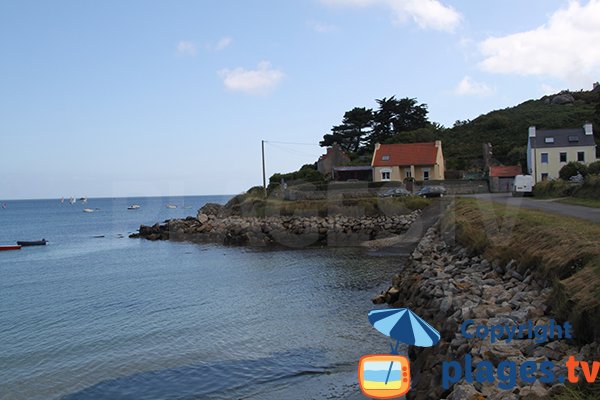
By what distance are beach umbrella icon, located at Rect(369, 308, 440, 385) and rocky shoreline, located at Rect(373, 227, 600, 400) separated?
3.90ft

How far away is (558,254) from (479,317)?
2.35 meters

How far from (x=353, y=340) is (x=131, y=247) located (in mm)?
39640

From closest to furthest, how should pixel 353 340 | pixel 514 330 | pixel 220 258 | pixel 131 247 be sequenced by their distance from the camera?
pixel 514 330 < pixel 353 340 < pixel 220 258 < pixel 131 247

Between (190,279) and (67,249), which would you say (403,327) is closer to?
(190,279)

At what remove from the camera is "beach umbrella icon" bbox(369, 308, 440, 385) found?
703 centimetres

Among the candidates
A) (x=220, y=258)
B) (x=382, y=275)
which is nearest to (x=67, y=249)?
(x=220, y=258)

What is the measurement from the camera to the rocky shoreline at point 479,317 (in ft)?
24.8

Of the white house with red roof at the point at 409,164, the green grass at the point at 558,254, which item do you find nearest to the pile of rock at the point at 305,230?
the white house with red roof at the point at 409,164

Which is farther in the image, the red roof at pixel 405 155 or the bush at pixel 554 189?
the red roof at pixel 405 155

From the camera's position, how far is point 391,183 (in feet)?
184

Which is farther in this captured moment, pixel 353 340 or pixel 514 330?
A: pixel 353 340

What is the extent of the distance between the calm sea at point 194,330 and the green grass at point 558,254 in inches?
178

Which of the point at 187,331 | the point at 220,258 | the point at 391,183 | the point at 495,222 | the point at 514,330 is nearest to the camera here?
the point at 514,330

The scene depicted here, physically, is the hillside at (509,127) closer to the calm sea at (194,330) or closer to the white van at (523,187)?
the white van at (523,187)
